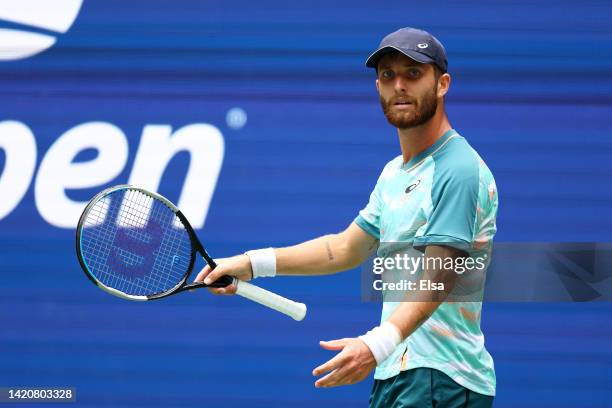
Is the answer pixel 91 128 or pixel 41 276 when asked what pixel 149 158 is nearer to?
pixel 91 128

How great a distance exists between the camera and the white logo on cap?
158 inches

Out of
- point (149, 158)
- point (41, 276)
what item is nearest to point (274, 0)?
point (149, 158)

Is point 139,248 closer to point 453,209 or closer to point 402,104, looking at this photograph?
point 402,104

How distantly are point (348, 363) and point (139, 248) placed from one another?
121 centimetres

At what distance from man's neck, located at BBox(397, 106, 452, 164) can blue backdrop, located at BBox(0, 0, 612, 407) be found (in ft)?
3.55

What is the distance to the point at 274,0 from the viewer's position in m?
4.00

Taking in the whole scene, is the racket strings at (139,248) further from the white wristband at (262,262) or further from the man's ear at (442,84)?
the man's ear at (442,84)

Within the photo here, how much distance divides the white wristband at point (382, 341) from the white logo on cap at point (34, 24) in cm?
207

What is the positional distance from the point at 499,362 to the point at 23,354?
1.81 m

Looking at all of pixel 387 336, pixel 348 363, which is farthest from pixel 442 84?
pixel 348 363

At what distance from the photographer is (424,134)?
2.85m

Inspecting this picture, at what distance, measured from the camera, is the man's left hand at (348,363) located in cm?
246

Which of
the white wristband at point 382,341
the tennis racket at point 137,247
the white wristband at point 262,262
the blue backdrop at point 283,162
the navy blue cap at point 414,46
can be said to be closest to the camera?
the white wristband at point 382,341

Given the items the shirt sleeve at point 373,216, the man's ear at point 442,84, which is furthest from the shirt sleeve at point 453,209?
the shirt sleeve at point 373,216
